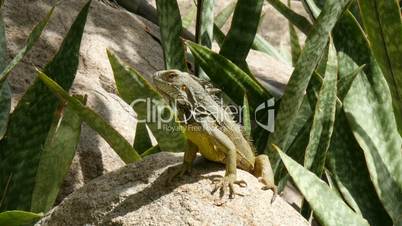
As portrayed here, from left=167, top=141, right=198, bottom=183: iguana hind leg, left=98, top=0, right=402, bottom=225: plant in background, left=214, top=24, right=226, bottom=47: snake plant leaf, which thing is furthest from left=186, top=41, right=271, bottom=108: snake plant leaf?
left=214, top=24, right=226, bottom=47: snake plant leaf

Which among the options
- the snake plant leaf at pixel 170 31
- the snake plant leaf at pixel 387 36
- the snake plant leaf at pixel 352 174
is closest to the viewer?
the snake plant leaf at pixel 387 36

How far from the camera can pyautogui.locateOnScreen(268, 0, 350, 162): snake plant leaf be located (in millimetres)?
3596

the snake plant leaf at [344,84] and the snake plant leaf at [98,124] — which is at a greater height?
the snake plant leaf at [344,84]

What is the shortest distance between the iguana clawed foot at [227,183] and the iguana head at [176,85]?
1.41 feet

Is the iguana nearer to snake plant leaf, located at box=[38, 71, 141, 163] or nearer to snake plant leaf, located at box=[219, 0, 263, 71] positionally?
snake plant leaf, located at box=[38, 71, 141, 163]

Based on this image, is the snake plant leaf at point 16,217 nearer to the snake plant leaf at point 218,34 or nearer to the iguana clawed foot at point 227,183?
the iguana clawed foot at point 227,183

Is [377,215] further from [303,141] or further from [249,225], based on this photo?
[249,225]

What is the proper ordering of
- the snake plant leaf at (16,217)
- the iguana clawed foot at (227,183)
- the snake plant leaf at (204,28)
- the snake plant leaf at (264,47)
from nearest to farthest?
1. the iguana clawed foot at (227,183)
2. the snake plant leaf at (16,217)
3. the snake plant leaf at (204,28)
4. the snake plant leaf at (264,47)

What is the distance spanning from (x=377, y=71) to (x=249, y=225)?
138 cm

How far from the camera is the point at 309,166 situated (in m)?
3.67

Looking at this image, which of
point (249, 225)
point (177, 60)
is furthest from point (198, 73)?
point (249, 225)

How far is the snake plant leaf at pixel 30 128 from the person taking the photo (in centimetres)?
360

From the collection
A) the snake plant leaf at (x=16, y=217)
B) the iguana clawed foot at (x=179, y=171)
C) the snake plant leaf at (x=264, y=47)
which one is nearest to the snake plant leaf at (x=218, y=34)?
the snake plant leaf at (x=264, y=47)

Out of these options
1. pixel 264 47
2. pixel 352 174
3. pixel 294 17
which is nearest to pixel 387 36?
pixel 352 174
